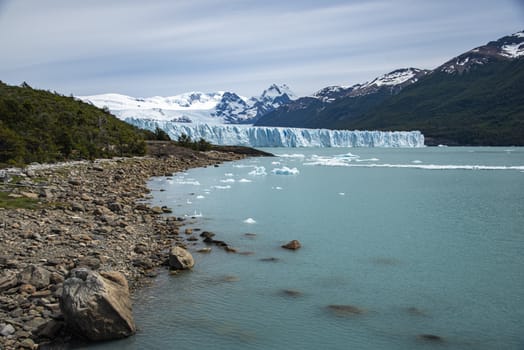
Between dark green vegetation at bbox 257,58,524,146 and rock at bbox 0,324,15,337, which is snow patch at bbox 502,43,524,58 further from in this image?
rock at bbox 0,324,15,337

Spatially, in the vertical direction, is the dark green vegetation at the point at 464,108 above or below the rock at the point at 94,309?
above

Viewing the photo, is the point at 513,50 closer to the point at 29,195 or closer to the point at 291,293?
the point at 29,195

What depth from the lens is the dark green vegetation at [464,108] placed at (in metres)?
92.1

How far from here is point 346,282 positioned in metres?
7.91

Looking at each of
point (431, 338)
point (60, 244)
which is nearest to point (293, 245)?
point (431, 338)

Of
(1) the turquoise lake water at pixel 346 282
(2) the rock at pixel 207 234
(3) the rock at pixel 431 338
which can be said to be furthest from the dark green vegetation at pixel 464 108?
(3) the rock at pixel 431 338

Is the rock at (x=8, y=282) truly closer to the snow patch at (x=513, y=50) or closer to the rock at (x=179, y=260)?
the rock at (x=179, y=260)

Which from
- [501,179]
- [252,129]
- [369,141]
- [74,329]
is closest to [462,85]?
[369,141]

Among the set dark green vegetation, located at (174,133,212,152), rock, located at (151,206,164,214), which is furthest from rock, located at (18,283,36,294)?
dark green vegetation, located at (174,133,212,152)

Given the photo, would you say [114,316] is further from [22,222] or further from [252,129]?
[252,129]

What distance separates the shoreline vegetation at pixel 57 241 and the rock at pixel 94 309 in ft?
0.97

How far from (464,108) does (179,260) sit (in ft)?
406

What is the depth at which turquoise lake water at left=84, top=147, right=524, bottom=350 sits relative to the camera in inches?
231

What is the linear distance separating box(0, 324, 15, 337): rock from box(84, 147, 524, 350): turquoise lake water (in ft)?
3.33
